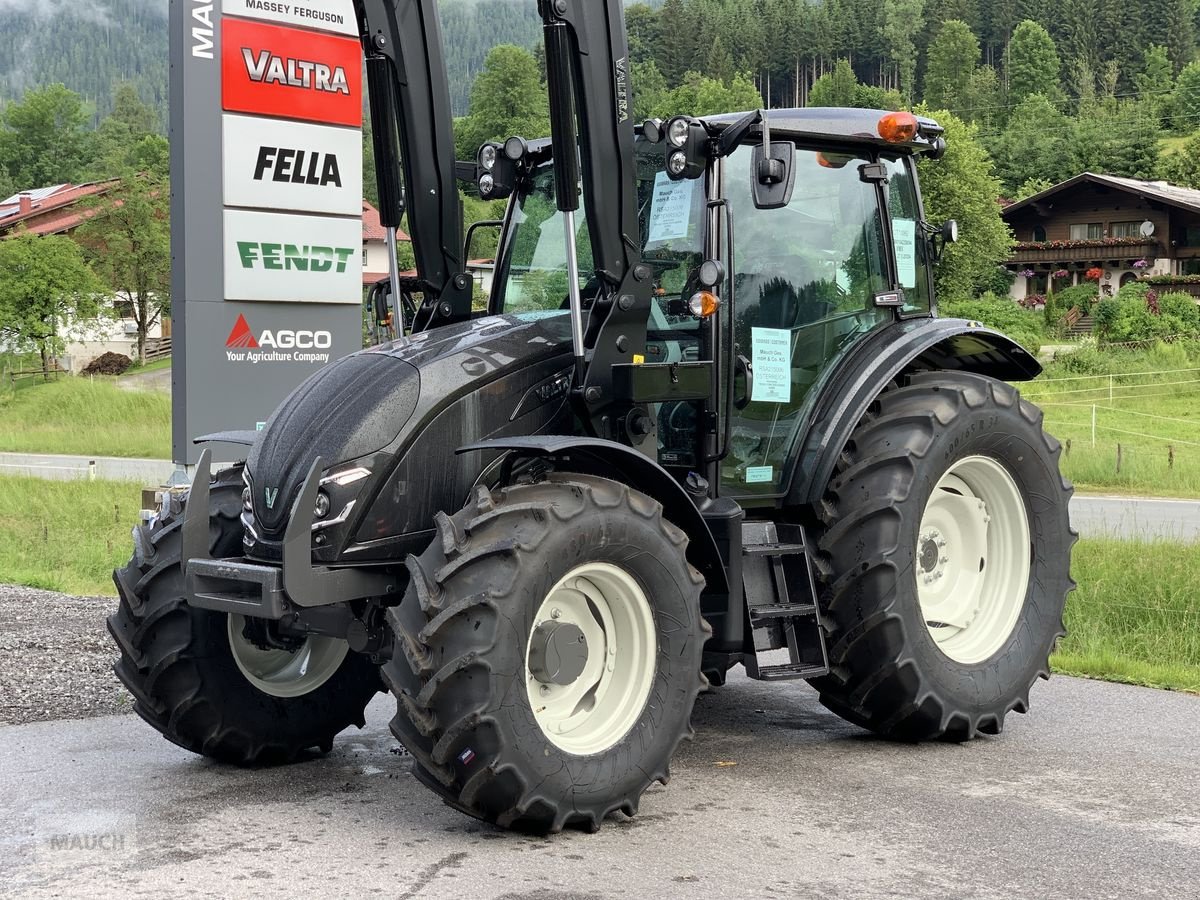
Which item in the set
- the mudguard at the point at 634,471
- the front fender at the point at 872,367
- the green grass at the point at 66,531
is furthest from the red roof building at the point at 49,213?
the mudguard at the point at 634,471

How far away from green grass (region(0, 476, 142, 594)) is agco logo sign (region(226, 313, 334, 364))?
2587 millimetres

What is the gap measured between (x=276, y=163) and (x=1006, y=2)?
166609mm

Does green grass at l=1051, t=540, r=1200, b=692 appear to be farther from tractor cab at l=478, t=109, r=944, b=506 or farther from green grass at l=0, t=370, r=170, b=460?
green grass at l=0, t=370, r=170, b=460

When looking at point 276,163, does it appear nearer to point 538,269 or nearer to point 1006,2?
point 538,269

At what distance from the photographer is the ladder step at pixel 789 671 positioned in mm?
5859

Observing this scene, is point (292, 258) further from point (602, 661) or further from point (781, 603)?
point (602, 661)

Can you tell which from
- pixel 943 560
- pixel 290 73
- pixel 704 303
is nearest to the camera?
pixel 704 303

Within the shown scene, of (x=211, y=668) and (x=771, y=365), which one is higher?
(x=771, y=365)

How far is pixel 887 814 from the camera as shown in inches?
209

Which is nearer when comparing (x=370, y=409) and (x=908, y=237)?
(x=370, y=409)

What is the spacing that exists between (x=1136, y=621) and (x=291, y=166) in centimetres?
628

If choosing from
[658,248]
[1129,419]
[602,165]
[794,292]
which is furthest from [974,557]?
[1129,419]

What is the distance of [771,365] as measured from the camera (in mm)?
6359

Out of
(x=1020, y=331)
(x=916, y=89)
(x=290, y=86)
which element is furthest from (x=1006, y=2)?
(x=290, y=86)
